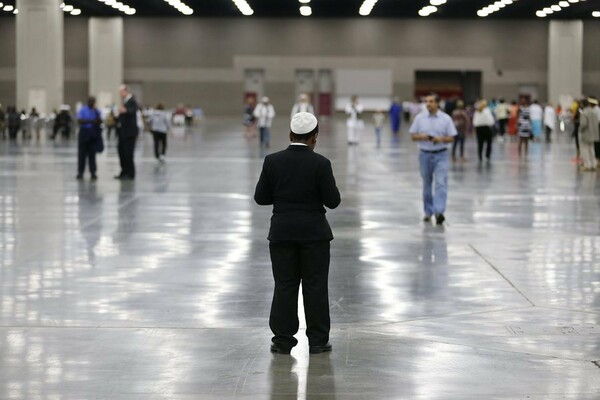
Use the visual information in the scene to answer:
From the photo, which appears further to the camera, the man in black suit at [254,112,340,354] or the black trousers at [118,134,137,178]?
the black trousers at [118,134,137,178]

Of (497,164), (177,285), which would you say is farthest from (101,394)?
(497,164)

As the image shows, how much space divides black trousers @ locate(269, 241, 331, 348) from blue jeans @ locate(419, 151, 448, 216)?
28.4ft

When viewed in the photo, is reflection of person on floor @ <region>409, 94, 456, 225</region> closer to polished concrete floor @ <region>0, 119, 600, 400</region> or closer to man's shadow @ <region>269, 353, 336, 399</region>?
polished concrete floor @ <region>0, 119, 600, 400</region>

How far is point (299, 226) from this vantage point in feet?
26.9

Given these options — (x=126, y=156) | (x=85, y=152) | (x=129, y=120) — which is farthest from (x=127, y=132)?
(x=85, y=152)

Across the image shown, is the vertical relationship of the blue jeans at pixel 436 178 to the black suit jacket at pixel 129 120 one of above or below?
below

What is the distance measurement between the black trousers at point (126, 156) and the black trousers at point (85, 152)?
0.58 metres

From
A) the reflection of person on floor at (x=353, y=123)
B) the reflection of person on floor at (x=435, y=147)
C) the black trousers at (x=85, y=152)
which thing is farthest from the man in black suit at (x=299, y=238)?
the reflection of person on floor at (x=353, y=123)

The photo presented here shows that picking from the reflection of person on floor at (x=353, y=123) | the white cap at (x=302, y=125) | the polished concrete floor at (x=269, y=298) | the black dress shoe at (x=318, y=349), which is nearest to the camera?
the polished concrete floor at (x=269, y=298)

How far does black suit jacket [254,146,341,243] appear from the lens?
822 centimetres

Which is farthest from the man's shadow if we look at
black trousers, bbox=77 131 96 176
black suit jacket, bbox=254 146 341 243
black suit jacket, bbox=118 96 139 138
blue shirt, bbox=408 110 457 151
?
black suit jacket, bbox=118 96 139 138

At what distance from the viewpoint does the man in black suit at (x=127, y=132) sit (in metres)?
25.0

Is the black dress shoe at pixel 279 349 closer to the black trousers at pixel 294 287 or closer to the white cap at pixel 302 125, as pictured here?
the black trousers at pixel 294 287

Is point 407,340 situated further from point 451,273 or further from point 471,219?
point 471,219
